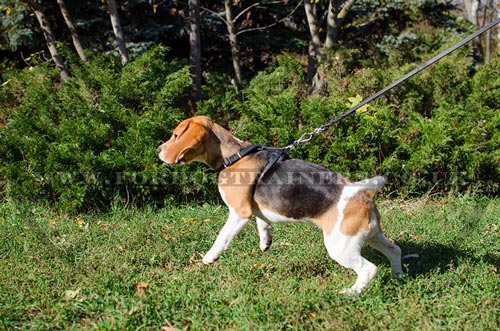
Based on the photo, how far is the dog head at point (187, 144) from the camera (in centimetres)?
399

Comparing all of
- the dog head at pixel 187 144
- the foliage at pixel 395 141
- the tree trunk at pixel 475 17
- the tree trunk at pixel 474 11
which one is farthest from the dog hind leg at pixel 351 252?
the tree trunk at pixel 474 11

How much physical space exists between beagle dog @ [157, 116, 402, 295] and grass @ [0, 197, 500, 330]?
0.43m

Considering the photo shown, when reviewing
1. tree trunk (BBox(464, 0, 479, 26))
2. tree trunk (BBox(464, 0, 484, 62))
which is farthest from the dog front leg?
tree trunk (BBox(464, 0, 479, 26))

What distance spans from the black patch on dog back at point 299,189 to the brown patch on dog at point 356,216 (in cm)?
13

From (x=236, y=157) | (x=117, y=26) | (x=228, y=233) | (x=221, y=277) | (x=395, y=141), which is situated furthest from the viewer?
(x=117, y=26)

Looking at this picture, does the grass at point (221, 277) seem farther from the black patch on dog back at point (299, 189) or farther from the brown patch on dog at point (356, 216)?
the black patch on dog back at point (299, 189)

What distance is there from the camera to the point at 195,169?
22.2 feet

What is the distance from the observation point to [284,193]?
4.08m

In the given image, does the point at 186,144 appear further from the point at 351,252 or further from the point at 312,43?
the point at 312,43

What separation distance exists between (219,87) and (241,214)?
6.19 meters

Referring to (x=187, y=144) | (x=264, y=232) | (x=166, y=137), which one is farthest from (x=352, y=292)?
(x=166, y=137)

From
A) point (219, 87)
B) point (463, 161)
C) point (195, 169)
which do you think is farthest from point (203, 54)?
point (463, 161)

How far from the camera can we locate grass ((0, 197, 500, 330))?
387 cm

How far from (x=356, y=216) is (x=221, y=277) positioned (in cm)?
153
